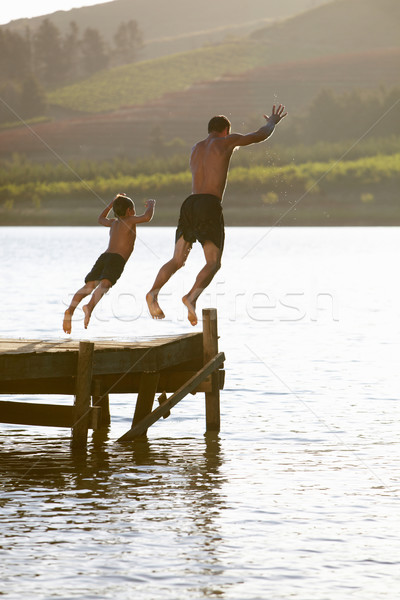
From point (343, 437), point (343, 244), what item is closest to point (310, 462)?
point (343, 437)

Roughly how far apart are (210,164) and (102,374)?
307cm

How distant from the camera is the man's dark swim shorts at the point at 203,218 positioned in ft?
46.3

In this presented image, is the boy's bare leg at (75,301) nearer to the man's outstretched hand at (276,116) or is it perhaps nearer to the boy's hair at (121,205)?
the boy's hair at (121,205)

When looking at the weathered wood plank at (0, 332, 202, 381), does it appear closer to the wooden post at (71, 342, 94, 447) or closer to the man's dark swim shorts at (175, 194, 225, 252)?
the wooden post at (71, 342, 94, 447)

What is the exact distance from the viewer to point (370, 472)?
14805 millimetres

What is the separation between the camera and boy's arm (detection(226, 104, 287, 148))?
13230mm

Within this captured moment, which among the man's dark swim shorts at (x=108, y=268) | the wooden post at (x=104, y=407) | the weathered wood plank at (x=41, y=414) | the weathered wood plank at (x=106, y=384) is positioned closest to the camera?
the weathered wood plank at (x=41, y=414)

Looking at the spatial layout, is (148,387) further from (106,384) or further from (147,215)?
(147,215)

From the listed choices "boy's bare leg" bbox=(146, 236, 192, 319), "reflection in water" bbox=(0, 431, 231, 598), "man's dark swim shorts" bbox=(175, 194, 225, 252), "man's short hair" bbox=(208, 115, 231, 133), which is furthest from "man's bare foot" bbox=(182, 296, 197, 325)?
"man's short hair" bbox=(208, 115, 231, 133)

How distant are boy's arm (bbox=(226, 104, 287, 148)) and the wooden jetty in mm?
2928

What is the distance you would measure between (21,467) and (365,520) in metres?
4.86

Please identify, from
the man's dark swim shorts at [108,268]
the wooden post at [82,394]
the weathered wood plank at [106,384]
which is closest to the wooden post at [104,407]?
the weathered wood plank at [106,384]

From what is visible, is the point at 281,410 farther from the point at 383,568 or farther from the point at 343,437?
the point at 383,568

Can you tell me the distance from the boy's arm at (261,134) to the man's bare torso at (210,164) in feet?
0.39
